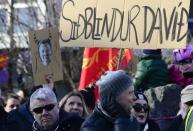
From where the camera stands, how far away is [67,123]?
6.94 meters

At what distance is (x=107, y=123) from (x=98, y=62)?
4688 mm

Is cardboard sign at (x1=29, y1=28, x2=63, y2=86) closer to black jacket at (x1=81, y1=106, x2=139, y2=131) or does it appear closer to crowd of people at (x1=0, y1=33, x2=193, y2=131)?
crowd of people at (x1=0, y1=33, x2=193, y2=131)

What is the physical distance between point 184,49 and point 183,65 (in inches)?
6.5

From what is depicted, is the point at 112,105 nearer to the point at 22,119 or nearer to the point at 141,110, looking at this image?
the point at 141,110

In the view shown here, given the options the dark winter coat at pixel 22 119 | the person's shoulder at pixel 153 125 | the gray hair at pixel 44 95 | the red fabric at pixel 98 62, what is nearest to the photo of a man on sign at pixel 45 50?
the dark winter coat at pixel 22 119

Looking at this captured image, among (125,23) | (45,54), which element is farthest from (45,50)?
(125,23)

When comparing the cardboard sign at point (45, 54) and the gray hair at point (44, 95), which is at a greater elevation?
the cardboard sign at point (45, 54)

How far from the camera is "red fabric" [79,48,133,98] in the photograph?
10.2m

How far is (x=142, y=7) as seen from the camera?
825 cm

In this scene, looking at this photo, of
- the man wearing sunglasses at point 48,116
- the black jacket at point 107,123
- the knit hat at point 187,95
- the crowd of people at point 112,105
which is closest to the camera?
the black jacket at point 107,123

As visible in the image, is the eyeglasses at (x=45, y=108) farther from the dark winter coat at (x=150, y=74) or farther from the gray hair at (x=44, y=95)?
the dark winter coat at (x=150, y=74)

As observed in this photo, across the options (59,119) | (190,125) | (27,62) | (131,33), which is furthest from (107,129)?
(27,62)

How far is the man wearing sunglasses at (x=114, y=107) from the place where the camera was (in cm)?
560

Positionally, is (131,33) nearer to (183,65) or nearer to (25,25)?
(183,65)
